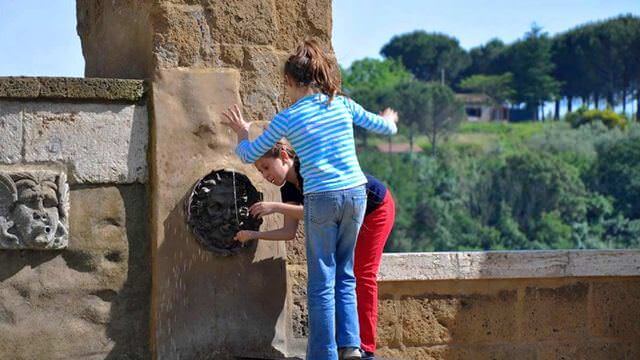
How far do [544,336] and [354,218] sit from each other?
81.4 inches

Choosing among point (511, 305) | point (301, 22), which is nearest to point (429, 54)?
point (511, 305)

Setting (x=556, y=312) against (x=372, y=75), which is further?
(x=372, y=75)

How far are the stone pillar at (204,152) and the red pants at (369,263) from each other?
38 centimetres

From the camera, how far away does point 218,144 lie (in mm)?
5059

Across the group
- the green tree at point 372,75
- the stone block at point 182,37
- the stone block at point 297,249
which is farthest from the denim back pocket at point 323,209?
the green tree at point 372,75

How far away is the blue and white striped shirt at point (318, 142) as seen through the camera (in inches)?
180

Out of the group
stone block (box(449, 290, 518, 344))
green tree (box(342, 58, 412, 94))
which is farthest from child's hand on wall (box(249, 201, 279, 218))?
green tree (box(342, 58, 412, 94))

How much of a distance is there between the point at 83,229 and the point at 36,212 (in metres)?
0.22

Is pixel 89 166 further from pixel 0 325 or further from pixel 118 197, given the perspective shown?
pixel 0 325

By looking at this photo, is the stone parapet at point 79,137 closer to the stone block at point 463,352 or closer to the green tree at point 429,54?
the stone block at point 463,352

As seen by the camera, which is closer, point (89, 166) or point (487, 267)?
point (89, 166)

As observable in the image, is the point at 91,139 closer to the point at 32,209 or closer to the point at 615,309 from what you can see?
the point at 32,209

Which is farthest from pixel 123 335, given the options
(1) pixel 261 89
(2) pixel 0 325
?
(1) pixel 261 89

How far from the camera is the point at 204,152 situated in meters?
5.03
